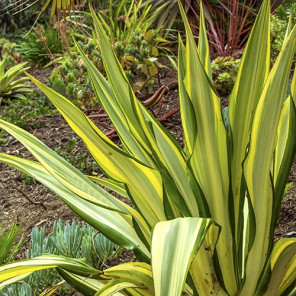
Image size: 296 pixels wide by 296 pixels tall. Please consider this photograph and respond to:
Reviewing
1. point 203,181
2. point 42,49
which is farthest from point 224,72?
point 42,49

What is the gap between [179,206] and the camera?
1352 millimetres

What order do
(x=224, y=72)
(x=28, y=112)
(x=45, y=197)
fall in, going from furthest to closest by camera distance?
1. (x=28, y=112)
2. (x=224, y=72)
3. (x=45, y=197)

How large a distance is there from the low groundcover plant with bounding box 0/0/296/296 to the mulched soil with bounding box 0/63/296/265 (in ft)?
2.20

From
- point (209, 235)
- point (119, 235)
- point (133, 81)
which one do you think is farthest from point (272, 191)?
point (133, 81)

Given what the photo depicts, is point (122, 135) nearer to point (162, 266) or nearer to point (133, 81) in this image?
point (162, 266)

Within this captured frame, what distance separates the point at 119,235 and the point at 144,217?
8 centimetres

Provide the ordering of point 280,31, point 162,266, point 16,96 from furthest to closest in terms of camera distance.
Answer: point 16,96 → point 280,31 → point 162,266

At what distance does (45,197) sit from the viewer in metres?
2.92

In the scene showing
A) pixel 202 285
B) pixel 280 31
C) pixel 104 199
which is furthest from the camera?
pixel 280 31

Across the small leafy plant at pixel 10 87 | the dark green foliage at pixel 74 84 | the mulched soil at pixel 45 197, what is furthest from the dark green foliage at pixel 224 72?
the small leafy plant at pixel 10 87

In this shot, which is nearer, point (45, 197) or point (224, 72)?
point (45, 197)

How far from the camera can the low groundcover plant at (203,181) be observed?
128cm

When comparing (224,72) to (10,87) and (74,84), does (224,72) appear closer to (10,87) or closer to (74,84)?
(74,84)

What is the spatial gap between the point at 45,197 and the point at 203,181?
1.73 meters
